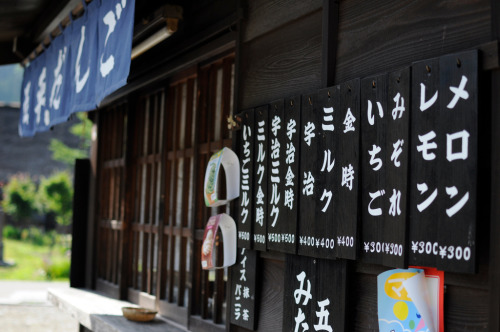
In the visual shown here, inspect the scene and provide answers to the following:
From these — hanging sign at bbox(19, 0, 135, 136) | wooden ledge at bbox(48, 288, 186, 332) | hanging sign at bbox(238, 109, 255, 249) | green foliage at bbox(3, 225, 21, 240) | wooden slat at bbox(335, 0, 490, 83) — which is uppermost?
hanging sign at bbox(19, 0, 135, 136)

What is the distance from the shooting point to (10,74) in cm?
9944

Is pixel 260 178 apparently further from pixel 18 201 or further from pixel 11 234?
pixel 18 201

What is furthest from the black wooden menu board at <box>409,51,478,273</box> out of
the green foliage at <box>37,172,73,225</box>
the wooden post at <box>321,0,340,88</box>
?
the green foliage at <box>37,172,73,225</box>

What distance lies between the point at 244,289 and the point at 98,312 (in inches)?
Answer: 119

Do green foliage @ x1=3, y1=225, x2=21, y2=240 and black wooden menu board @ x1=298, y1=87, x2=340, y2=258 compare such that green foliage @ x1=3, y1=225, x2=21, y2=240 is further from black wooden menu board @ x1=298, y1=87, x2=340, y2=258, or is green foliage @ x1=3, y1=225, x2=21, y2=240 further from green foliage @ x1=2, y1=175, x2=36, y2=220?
black wooden menu board @ x1=298, y1=87, x2=340, y2=258

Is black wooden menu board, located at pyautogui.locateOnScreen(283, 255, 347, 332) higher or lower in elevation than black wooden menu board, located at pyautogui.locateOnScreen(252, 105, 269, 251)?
lower

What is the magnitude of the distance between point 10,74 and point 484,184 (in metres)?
106

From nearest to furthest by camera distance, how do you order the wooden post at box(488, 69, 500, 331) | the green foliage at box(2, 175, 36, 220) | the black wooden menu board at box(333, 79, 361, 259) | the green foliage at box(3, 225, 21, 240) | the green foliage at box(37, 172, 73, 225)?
the wooden post at box(488, 69, 500, 331), the black wooden menu board at box(333, 79, 361, 259), the green foliage at box(37, 172, 73, 225), the green foliage at box(3, 225, 21, 240), the green foliage at box(2, 175, 36, 220)

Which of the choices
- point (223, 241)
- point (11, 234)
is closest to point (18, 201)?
point (11, 234)

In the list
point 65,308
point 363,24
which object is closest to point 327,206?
point 363,24

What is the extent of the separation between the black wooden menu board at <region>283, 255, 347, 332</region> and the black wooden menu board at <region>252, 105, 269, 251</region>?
14.2 inches

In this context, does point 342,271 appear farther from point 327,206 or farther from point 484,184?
point 484,184

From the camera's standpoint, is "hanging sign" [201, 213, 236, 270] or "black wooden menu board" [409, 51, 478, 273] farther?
"hanging sign" [201, 213, 236, 270]

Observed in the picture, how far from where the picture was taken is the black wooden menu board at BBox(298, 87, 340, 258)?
11.0ft
